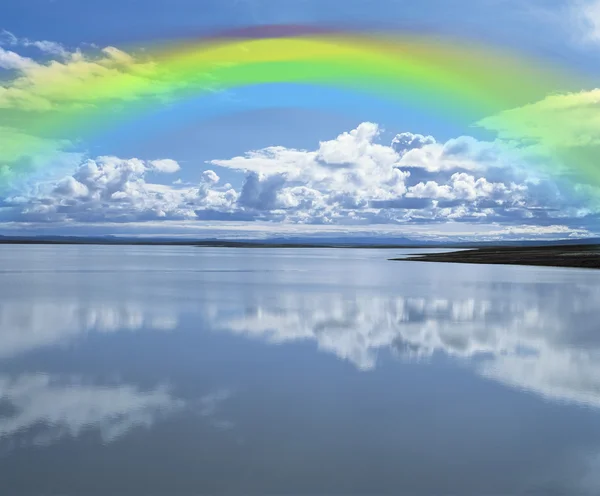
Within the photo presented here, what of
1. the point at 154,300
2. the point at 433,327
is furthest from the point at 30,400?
the point at 154,300

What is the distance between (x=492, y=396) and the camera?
11.5 meters

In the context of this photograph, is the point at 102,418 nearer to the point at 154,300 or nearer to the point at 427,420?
the point at 427,420

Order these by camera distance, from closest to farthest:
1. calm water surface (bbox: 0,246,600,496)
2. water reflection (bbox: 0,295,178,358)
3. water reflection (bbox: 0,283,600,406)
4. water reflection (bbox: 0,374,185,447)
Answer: calm water surface (bbox: 0,246,600,496) → water reflection (bbox: 0,374,185,447) → water reflection (bbox: 0,283,600,406) → water reflection (bbox: 0,295,178,358)

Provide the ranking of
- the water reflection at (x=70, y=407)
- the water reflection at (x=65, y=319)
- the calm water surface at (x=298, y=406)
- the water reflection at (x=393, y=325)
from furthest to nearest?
the water reflection at (x=65, y=319), the water reflection at (x=393, y=325), the water reflection at (x=70, y=407), the calm water surface at (x=298, y=406)

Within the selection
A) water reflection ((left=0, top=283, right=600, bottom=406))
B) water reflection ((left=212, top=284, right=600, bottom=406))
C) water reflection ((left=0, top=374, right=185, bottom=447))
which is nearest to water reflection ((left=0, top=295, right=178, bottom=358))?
water reflection ((left=0, top=283, right=600, bottom=406))

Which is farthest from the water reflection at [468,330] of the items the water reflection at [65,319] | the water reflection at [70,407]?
the water reflection at [70,407]

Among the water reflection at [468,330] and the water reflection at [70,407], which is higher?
the water reflection at [70,407]

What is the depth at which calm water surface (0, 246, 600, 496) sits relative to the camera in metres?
7.50

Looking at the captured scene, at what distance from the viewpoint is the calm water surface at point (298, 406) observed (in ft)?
24.6

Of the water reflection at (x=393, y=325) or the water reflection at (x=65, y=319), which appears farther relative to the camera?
the water reflection at (x=65, y=319)

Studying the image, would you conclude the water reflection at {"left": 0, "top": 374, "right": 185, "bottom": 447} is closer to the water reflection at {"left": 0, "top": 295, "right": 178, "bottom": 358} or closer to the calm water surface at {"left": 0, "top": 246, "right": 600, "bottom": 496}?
the calm water surface at {"left": 0, "top": 246, "right": 600, "bottom": 496}

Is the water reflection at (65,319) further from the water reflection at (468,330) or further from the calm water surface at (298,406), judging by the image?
the water reflection at (468,330)

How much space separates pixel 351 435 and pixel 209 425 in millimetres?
2233

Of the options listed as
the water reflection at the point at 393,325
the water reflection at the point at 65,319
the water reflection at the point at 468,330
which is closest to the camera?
the water reflection at the point at 468,330
